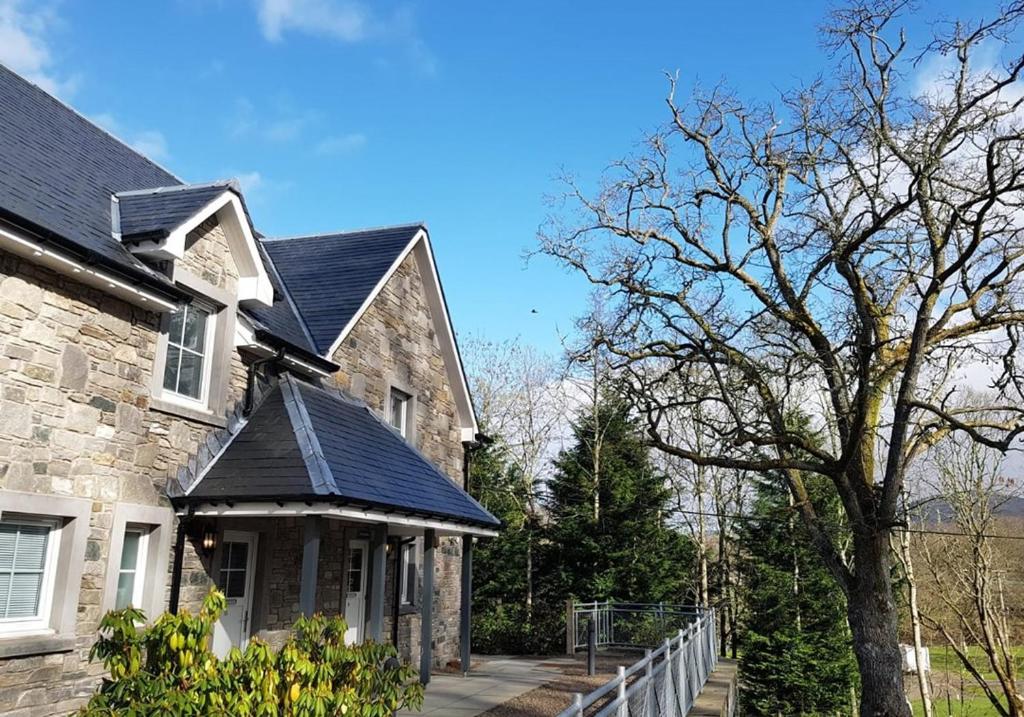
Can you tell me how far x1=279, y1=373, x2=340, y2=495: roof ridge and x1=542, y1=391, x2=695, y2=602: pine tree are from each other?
16.3 meters

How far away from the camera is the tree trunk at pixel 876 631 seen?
12.8 metres

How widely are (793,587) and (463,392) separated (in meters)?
16.6

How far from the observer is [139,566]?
843 cm

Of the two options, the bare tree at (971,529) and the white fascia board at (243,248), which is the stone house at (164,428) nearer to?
the white fascia board at (243,248)

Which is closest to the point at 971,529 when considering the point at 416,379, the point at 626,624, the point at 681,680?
the point at 626,624

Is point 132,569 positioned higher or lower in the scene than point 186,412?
lower

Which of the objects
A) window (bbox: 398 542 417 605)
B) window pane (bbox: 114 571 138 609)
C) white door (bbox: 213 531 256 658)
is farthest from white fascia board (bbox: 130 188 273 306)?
window (bbox: 398 542 417 605)

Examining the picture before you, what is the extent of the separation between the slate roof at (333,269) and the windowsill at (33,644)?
5.57m

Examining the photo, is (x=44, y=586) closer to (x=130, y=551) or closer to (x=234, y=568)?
(x=130, y=551)

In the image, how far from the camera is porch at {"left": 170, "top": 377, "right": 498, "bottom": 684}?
27.9 ft

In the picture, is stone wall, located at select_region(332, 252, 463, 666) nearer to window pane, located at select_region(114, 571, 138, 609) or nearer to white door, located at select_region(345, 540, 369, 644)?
white door, located at select_region(345, 540, 369, 644)

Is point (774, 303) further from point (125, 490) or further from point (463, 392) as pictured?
point (125, 490)

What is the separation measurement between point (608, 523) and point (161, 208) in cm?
2032

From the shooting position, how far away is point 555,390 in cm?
3262
